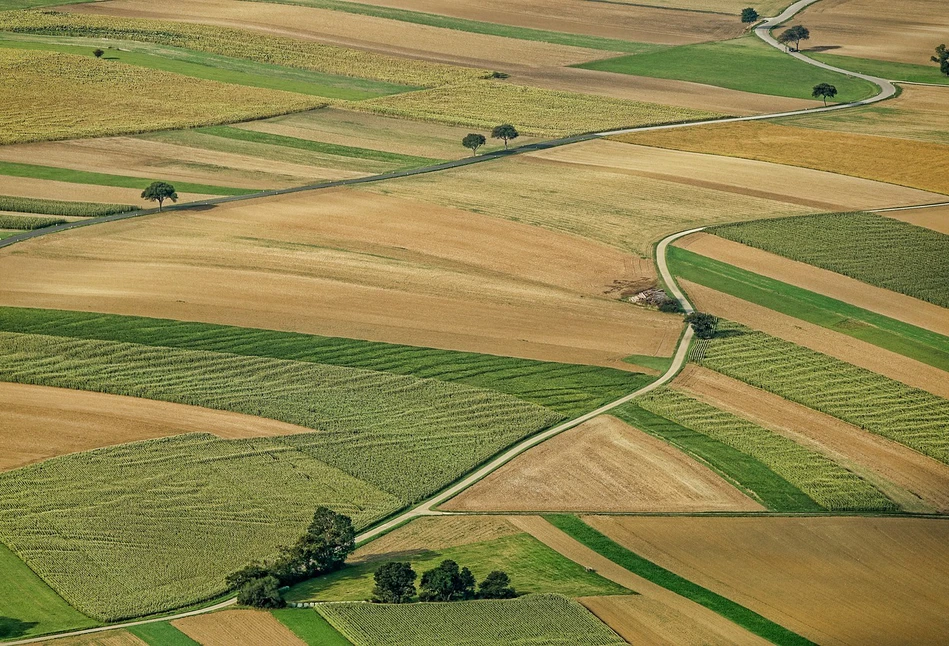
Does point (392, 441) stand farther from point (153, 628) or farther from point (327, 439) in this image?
point (153, 628)

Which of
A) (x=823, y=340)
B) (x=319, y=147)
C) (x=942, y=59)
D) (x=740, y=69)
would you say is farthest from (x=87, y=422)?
(x=942, y=59)

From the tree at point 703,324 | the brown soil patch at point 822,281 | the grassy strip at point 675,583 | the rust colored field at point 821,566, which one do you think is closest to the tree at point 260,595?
the grassy strip at point 675,583

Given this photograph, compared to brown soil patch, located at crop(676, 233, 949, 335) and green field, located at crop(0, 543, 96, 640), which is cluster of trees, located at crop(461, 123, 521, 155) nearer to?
brown soil patch, located at crop(676, 233, 949, 335)

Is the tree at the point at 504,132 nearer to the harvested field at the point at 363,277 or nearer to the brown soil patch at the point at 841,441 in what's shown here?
the harvested field at the point at 363,277

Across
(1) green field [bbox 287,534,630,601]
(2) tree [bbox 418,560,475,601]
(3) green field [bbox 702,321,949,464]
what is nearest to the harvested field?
(3) green field [bbox 702,321,949,464]

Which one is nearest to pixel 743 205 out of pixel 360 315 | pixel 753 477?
pixel 360 315

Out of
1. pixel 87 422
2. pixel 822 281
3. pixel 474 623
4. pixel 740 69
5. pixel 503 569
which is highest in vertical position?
pixel 740 69

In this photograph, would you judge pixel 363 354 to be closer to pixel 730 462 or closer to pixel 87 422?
pixel 87 422
